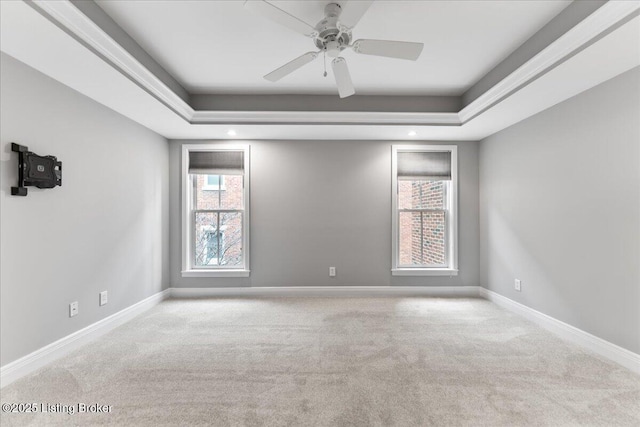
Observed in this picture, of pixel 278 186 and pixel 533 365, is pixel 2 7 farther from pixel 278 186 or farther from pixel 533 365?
pixel 533 365

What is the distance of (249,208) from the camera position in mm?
4180

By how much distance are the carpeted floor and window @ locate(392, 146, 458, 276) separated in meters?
1.17

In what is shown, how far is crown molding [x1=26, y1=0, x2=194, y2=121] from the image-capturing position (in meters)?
1.64

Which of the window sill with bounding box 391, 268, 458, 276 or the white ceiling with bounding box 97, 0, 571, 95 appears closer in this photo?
the white ceiling with bounding box 97, 0, 571, 95

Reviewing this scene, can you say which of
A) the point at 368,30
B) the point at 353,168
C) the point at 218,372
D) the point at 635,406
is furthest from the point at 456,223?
the point at 218,372

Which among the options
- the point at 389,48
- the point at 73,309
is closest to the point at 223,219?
the point at 73,309

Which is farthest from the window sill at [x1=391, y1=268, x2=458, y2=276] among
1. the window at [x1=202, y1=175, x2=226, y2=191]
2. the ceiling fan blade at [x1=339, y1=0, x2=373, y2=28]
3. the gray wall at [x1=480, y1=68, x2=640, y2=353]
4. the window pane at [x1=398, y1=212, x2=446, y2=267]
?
the ceiling fan blade at [x1=339, y1=0, x2=373, y2=28]

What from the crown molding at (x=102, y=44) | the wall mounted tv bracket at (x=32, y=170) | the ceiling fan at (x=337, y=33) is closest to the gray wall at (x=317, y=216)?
the crown molding at (x=102, y=44)

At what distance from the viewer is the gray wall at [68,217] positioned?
2053mm

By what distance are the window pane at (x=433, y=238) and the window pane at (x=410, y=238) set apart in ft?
0.29

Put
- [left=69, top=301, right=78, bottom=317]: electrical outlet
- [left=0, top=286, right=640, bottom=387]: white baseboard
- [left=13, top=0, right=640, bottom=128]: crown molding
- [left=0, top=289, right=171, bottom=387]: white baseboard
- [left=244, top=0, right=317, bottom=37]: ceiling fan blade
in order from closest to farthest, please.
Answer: [left=244, top=0, right=317, bottom=37]: ceiling fan blade → [left=13, top=0, right=640, bottom=128]: crown molding → [left=0, top=289, right=171, bottom=387]: white baseboard → [left=0, top=286, right=640, bottom=387]: white baseboard → [left=69, top=301, right=78, bottom=317]: electrical outlet

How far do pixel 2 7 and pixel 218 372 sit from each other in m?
2.56

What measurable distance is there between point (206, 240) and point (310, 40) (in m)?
3.08

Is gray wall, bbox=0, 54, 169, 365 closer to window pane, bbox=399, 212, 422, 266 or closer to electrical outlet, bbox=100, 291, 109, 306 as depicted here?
electrical outlet, bbox=100, 291, 109, 306
